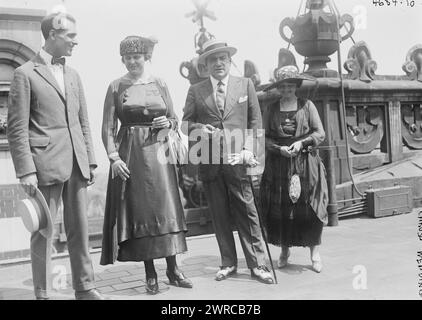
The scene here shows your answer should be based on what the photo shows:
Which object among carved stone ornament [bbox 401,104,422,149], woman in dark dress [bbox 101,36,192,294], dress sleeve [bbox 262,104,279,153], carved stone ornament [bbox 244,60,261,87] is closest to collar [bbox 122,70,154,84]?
woman in dark dress [bbox 101,36,192,294]

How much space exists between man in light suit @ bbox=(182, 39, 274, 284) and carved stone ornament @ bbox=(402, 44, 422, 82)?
5268 millimetres

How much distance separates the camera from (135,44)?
434 cm

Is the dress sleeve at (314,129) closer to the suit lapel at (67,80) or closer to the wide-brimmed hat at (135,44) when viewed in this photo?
the wide-brimmed hat at (135,44)

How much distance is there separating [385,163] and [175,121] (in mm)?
5140

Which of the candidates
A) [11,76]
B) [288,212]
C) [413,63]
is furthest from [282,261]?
[413,63]

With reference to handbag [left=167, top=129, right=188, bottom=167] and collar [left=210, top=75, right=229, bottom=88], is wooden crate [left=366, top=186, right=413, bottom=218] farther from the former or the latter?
handbag [left=167, top=129, right=188, bottom=167]

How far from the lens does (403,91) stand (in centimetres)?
860

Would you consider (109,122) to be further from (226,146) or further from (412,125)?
(412,125)

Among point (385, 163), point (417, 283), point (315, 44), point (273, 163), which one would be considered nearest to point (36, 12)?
point (273, 163)

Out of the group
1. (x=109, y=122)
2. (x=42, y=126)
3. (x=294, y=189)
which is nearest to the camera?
(x=42, y=126)

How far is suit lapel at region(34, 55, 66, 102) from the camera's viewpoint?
3.94 m

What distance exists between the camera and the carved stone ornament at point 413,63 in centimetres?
895

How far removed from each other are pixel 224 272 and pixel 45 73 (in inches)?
92.1
